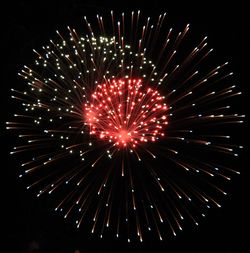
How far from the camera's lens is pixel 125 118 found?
6.34 meters

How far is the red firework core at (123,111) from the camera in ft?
20.7

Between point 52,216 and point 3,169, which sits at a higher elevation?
point 3,169

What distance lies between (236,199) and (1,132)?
530 centimetres

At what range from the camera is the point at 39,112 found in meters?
8.05

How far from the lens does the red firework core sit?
20.7 ft

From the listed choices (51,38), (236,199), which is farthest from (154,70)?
(236,199)

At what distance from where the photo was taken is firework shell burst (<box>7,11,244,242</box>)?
253 inches

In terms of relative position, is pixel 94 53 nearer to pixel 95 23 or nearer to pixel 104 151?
pixel 95 23

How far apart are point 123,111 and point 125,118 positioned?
0.12 meters

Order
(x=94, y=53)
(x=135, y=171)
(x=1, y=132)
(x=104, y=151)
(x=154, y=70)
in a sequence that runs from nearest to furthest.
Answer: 1. (x=94, y=53)
2. (x=154, y=70)
3. (x=104, y=151)
4. (x=135, y=171)
5. (x=1, y=132)

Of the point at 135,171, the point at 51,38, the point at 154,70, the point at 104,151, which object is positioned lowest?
the point at 135,171

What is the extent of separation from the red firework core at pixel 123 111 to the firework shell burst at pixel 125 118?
2cm

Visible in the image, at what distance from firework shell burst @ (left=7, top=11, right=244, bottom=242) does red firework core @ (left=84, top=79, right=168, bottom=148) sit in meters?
0.02

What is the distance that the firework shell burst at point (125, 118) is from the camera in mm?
6418
